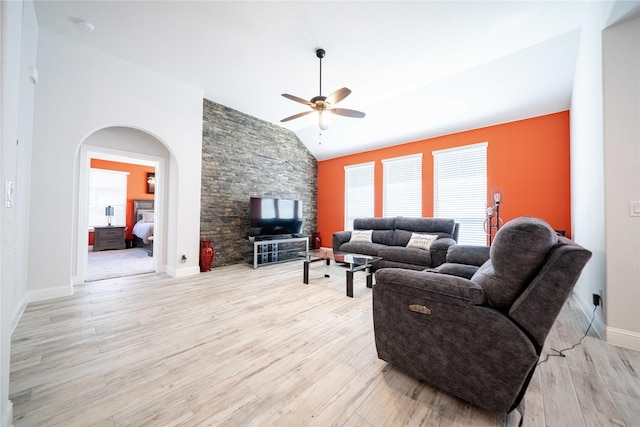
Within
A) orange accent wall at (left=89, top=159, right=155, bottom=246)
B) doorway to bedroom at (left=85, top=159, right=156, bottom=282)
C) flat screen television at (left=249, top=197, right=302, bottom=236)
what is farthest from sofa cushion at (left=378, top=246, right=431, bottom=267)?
orange accent wall at (left=89, top=159, right=155, bottom=246)

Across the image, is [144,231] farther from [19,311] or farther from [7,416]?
[7,416]

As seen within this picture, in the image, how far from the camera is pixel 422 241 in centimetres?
418

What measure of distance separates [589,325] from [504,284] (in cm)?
203

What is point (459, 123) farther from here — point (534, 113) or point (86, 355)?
point (86, 355)

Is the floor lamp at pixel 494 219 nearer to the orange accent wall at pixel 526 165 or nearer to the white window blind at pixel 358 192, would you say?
the orange accent wall at pixel 526 165

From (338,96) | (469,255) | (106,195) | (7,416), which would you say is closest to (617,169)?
(469,255)

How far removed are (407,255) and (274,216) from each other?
2.83 metres

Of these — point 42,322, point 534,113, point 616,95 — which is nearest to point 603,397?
point 616,95

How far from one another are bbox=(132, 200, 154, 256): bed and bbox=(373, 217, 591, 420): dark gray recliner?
6500 mm

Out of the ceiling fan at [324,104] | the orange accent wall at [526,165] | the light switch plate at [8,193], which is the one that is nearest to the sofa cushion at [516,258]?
the ceiling fan at [324,104]

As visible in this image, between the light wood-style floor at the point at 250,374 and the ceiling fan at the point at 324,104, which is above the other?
the ceiling fan at the point at 324,104

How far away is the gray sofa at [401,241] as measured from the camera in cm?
384

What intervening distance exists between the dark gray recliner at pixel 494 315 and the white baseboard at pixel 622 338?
4.97 ft

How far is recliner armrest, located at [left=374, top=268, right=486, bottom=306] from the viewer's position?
4.27 ft
